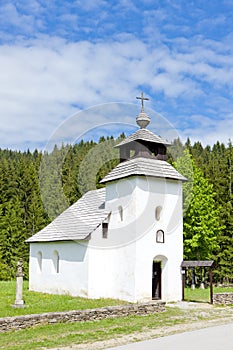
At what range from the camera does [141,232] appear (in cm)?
2111

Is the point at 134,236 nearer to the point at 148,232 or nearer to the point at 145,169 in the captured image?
the point at 148,232

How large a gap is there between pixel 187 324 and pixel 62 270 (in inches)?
432

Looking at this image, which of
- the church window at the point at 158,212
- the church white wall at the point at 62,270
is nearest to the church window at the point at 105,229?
the church white wall at the point at 62,270

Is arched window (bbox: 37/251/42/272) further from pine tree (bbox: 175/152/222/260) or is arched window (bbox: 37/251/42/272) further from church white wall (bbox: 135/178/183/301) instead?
pine tree (bbox: 175/152/222/260)

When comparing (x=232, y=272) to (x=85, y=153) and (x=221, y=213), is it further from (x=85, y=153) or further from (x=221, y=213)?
(x=85, y=153)

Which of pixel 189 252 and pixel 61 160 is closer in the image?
pixel 189 252

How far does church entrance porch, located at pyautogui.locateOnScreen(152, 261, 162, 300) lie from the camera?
2191cm

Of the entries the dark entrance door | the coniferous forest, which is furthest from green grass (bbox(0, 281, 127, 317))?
the coniferous forest

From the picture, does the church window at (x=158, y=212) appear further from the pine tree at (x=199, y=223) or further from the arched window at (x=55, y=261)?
the pine tree at (x=199, y=223)

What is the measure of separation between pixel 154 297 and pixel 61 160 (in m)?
27.7

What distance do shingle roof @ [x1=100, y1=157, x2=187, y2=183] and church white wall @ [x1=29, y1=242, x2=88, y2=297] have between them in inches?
164

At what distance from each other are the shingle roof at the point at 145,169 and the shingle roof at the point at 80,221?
2430 mm

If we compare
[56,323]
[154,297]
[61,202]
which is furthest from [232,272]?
[56,323]

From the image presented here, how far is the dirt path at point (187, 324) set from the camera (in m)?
12.0
